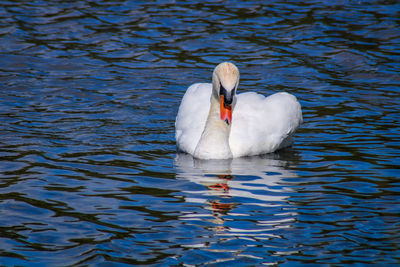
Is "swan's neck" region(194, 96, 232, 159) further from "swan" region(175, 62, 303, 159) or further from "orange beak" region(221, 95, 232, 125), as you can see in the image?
"orange beak" region(221, 95, 232, 125)

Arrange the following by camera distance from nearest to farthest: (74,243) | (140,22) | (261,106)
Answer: (74,243) < (261,106) < (140,22)

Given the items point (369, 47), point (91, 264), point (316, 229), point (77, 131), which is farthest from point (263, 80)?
point (91, 264)

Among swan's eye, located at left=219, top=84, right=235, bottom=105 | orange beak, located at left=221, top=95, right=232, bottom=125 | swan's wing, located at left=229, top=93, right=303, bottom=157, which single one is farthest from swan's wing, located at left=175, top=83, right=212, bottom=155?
swan's eye, located at left=219, top=84, right=235, bottom=105

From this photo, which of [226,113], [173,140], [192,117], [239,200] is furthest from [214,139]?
[239,200]

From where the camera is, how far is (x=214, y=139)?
9.59 metres

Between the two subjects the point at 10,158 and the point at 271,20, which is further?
the point at 271,20

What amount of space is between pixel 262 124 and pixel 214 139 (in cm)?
73

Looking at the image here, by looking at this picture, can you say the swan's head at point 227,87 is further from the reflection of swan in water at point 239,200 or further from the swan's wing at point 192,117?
the swan's wing at point 192,117

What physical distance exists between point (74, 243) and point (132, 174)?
218cm

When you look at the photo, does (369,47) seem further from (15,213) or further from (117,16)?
(15,213)

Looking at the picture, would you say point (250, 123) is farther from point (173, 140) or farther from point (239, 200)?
point (239, 200)

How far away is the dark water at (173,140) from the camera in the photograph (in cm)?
672

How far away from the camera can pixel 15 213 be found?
7.46 m

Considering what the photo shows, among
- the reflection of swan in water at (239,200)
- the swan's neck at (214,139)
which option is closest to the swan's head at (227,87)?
the swan's neck at (214,139)
